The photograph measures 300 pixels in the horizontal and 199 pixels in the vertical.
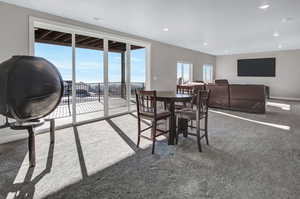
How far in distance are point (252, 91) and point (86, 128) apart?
4.97 meters

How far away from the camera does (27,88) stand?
2.10 meters

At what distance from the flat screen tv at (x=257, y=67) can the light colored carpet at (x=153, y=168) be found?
683cm

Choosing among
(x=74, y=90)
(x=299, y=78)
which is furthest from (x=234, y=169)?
(x=299, y=78)

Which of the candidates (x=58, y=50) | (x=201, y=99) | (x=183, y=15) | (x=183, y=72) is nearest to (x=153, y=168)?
(x=201, y=99)

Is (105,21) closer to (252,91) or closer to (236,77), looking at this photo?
(252,91)

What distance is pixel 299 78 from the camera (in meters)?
8.59

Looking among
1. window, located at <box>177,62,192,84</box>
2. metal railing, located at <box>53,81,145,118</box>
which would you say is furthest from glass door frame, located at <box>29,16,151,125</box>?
→ window, located at <box>177,62,192,84</box>

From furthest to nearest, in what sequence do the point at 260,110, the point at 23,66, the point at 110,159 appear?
1. the point at 260,110
2. the point at 110,159
3. the point at 23,66

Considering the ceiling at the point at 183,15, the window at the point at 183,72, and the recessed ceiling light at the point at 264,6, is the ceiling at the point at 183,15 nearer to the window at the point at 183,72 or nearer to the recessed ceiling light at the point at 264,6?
the recessed ceiling light at the point at 264,6

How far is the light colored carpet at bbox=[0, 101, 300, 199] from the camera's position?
1.79m

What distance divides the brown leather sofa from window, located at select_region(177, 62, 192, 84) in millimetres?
1896

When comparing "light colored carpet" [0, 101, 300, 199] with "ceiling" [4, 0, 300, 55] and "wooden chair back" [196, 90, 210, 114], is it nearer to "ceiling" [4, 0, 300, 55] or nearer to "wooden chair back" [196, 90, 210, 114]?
"wooden chair back" [196, 90, 210, 114]

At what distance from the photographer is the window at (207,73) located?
33.6ft

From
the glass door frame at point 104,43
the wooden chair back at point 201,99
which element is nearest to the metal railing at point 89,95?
the glass door frame at point 104,43
